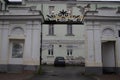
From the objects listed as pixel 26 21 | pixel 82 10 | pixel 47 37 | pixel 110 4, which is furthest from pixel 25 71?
pixel 110 4

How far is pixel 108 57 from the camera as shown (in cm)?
2369

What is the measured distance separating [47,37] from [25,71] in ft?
61.7

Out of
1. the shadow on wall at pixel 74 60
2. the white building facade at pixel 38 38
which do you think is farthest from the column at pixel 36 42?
the shadow on wall at pixel 74 60

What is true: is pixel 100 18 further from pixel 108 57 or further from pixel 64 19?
pixel 108 57

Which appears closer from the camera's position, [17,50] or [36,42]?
[36,42]

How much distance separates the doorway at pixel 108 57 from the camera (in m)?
23.1

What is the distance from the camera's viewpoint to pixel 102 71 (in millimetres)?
22094

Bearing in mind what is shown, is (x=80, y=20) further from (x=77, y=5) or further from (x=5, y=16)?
(x=77, y=5)

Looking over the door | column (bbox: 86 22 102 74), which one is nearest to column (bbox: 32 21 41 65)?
the door

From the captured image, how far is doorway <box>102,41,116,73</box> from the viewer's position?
23062 millimetres

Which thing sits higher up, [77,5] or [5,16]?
[77,5]

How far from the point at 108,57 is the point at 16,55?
8.57 m

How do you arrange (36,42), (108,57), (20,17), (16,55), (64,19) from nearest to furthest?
1. (36,42)
2. (20,17)
3. (16,55)
4. (108,57)
5. (64,19)

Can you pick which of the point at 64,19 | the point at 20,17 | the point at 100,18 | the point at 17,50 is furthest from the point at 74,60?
the point at 20,17
